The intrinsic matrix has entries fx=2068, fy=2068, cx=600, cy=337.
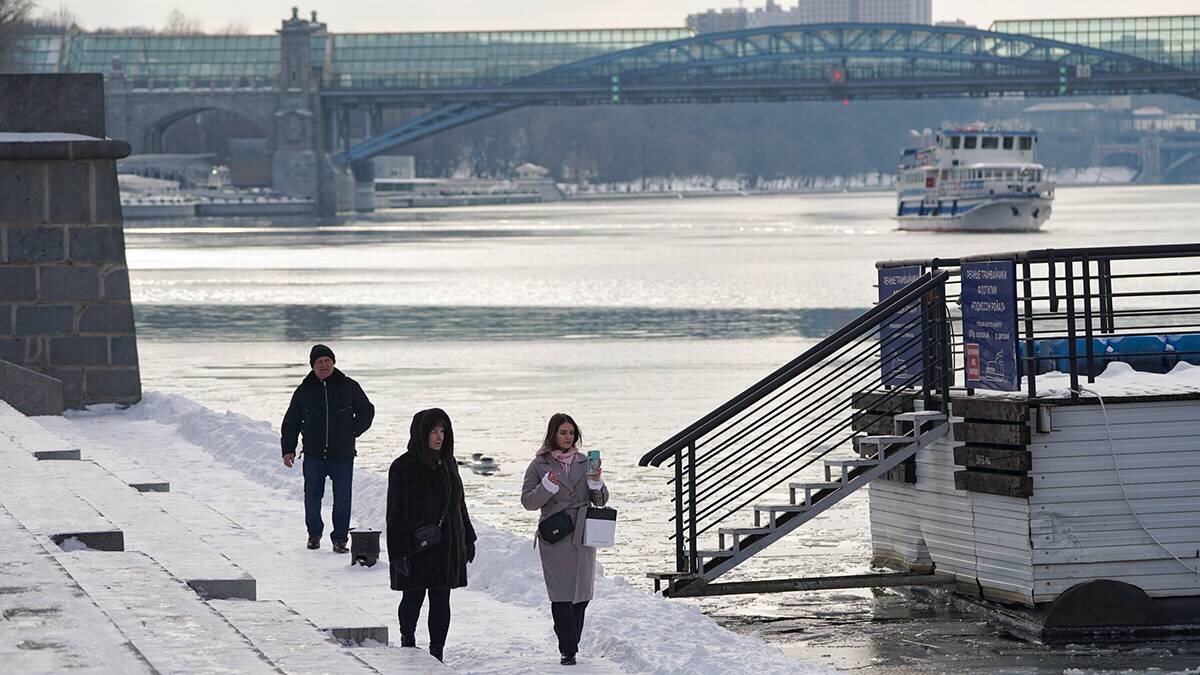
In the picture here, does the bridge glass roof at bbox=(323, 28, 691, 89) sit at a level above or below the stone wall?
above

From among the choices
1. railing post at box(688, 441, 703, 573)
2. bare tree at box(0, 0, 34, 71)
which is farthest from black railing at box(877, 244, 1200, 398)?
bare tree at box(0, 0, 34, 71)

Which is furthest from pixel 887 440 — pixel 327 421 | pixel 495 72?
pixel 495 72

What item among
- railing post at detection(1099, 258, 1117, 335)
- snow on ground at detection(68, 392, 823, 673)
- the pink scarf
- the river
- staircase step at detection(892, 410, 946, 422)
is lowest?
the river

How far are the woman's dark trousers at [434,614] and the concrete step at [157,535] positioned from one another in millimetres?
777

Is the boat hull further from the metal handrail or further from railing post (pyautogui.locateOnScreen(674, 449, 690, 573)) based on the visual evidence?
railing post (pyautogui.locateOnScreen(674, 449, 690, 573))

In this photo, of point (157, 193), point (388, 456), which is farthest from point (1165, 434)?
point (157, 193)

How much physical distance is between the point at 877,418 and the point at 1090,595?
225cm

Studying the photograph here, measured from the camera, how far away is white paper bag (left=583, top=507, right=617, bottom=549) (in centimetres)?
965

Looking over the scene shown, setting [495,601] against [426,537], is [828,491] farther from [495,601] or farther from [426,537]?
[426,537]

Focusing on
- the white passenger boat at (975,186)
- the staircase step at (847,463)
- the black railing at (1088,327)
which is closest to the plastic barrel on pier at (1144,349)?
the black railing at (1088,327)

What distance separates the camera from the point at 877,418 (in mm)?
13586

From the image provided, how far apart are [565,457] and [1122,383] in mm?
4228

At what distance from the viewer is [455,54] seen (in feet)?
479

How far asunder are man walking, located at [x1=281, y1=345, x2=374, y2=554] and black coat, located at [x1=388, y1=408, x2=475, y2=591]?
284 centimetres
